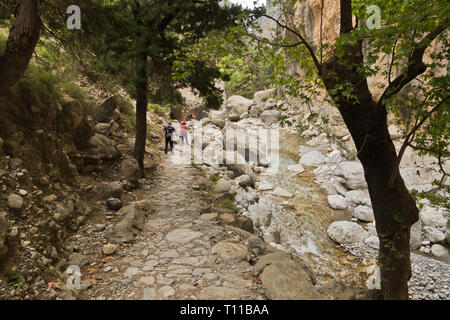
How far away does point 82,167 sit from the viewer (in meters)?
6.65

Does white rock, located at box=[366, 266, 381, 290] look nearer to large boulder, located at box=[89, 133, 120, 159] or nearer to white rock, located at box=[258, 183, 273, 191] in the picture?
white rock, located at box=[258, 183, 273, 191]

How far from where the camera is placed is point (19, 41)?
378 centimetres

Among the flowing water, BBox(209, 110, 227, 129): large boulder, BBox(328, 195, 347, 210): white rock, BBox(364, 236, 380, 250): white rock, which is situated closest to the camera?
the flowing water

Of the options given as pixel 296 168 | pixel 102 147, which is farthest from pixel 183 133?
pixel 102 147

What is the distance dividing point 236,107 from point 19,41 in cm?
2915

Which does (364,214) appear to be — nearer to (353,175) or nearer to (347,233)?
Result: (347,233)

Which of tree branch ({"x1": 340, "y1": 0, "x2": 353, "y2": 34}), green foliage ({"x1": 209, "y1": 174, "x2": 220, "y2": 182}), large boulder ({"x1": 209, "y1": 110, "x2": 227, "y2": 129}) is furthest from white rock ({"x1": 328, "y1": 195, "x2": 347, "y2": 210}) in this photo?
large boulder ({"x1": 209, "y1": 110, "x2": 227, "y2": 129})

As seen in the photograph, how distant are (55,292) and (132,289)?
39.9 inches

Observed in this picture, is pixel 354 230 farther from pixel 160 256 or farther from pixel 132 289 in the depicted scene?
pixel 132 289

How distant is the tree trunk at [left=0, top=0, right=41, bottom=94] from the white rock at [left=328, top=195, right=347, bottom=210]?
37.7ft

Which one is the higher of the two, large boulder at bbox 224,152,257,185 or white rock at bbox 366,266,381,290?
large boulder at bbox 224,152,257,185

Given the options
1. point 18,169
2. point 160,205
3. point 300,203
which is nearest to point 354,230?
point 300,203

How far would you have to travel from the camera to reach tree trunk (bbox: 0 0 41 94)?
12.3 feet

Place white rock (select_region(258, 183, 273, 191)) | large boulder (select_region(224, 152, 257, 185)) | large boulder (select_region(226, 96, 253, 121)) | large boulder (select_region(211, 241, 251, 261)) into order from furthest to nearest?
large boulder (select_region(226, 96, 253, 121))
large boulder (select_region(224, 152, 257, 185))
white rock (select_region(258, 183, 273, 191))
large boulder (select_region(211, 241, 251, 261))
